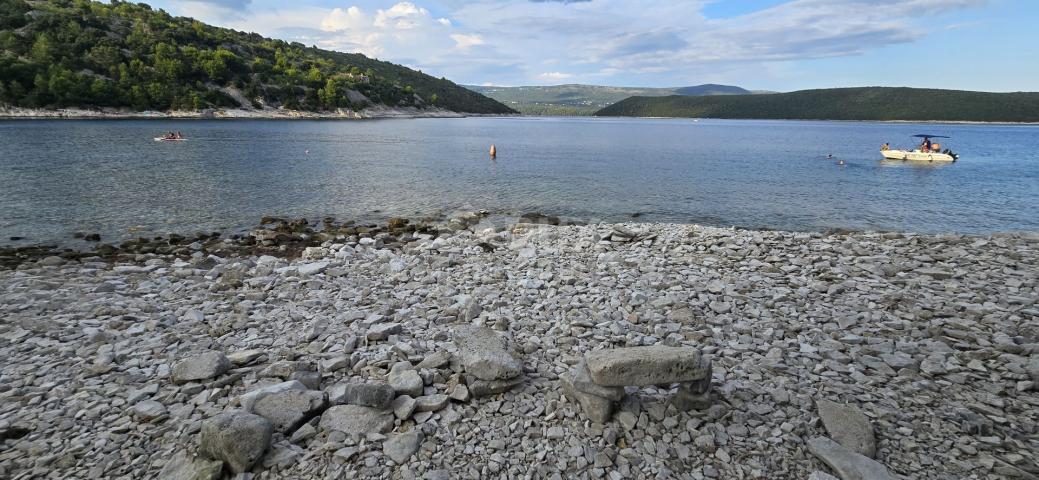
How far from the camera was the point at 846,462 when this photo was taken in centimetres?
527

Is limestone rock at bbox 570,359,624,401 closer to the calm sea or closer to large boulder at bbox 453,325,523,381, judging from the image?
large boulder at bbox 453,325,523,381

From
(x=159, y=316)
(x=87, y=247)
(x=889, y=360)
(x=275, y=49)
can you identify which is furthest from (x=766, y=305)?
(x=275, y=49)

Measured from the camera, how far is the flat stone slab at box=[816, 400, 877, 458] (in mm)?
5574

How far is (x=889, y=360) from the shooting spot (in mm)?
7504

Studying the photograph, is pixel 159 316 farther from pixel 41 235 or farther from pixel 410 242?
pixel 41 235

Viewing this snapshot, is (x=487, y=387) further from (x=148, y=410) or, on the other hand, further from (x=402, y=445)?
(x=148, y=410)

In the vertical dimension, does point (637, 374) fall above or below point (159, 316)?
above

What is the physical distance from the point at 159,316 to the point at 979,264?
61.6 feet

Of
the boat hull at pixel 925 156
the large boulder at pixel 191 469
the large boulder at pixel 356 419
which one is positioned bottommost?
the large boulder at pixel 191 469

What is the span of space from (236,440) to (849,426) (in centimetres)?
707

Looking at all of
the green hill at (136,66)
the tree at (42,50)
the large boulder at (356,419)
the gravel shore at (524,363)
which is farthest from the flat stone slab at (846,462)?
the tree at (42,50)

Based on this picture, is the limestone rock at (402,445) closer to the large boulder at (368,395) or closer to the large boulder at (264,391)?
the large boulder at (368,395)

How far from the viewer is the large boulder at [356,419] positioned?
19.6ft

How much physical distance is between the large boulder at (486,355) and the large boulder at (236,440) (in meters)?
2.60
